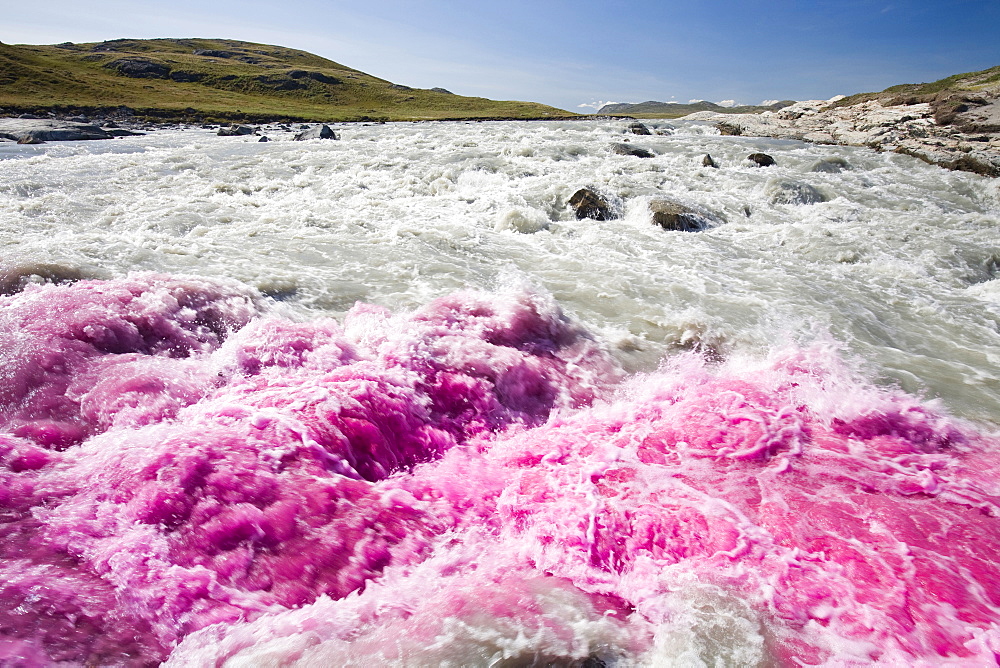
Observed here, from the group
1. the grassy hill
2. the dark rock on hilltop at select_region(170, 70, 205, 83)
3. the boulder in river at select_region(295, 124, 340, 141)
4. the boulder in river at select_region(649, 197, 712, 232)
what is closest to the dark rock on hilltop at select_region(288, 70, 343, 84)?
the grassy hill

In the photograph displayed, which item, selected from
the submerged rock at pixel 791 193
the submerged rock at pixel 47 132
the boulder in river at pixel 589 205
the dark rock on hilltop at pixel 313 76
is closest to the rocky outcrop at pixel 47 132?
the submerged rock at pixel 47 132

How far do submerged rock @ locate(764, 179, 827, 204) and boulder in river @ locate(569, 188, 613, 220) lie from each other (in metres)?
4.64

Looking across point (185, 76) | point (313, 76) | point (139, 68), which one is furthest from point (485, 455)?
point (313, 76)

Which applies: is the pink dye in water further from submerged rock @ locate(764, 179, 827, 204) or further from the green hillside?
the green hillside

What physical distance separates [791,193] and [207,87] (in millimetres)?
93612

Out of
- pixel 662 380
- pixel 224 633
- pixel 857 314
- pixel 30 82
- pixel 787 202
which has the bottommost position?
pixel 224 633

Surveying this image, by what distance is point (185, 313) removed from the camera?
495cm

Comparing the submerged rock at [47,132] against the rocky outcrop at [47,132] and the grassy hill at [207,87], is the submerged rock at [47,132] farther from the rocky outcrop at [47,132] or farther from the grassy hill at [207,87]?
the grassy hill at [207,87]

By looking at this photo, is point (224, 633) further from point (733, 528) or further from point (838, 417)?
point (838, 417)

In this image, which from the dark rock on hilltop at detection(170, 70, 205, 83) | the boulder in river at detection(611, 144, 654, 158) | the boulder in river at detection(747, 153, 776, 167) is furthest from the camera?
the dark rock on hilltop at detection(170, 70, 205, 83)

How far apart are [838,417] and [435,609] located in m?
3.42

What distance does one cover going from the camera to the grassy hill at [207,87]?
Result: 52.7m

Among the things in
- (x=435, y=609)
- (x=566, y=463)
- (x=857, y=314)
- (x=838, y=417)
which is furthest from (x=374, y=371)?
(x=857, y=314)

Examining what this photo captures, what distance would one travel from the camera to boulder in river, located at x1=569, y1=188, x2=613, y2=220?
1021 centimetres
